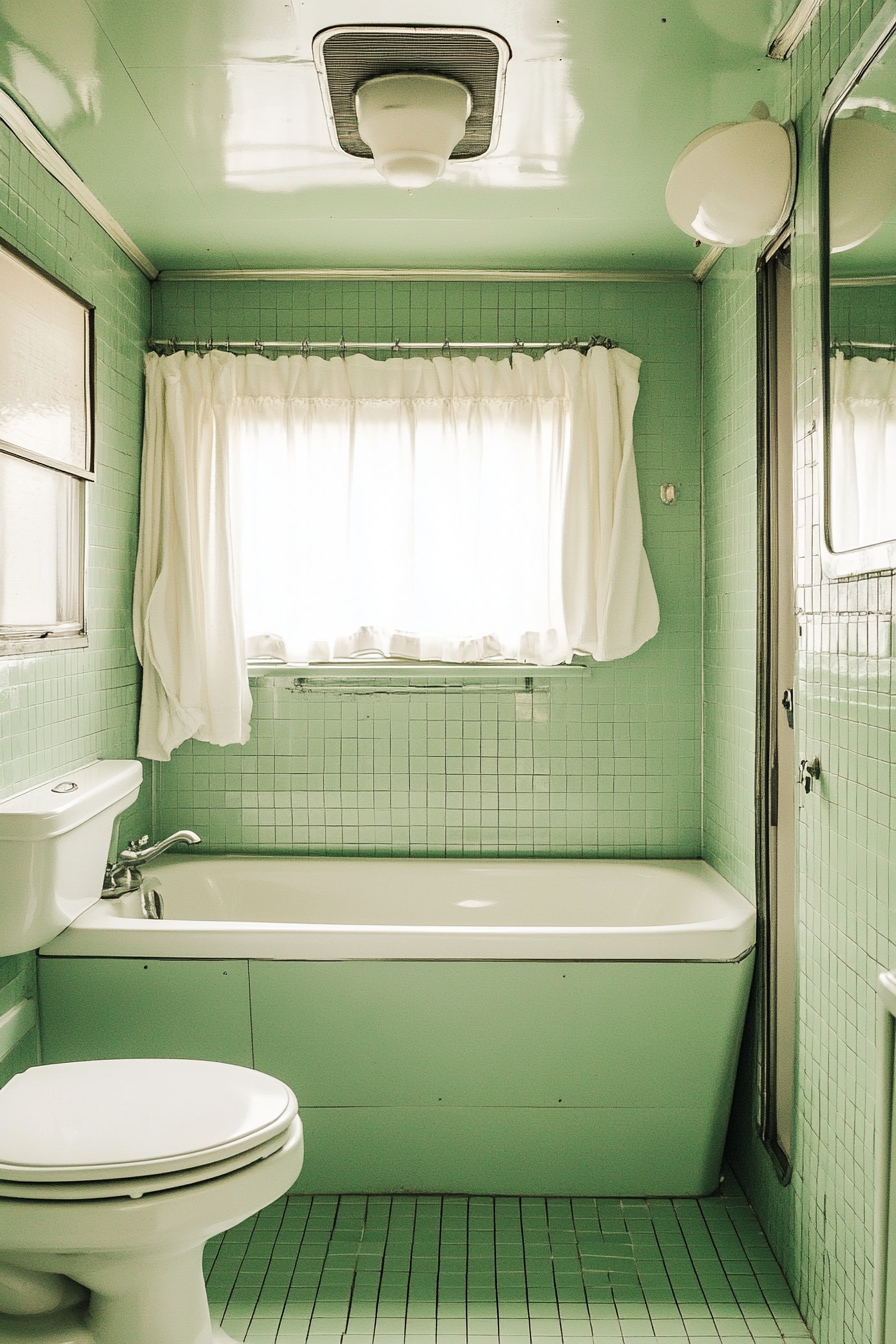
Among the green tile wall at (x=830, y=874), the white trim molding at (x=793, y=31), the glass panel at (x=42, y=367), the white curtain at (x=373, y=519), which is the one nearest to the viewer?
the green tile wall at (x=830, y=874)

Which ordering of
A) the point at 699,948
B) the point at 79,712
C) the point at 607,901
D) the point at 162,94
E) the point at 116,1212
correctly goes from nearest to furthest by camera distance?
1. the point at 116,1212
2. the point at 162,94
3. the point at 699,948
4. the point at 79,712
5. the point at 607,901

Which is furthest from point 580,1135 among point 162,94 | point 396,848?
point 162,94

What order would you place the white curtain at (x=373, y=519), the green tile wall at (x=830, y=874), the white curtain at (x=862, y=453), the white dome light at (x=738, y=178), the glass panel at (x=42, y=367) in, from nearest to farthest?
the white curtain at (x=862, y=453) < the green tile wall at (x=830, y=874) < the white dome light at (x=738, y=178) < the glass panel at (x=42, y=367) < the white curtain at (x=373, y=519)

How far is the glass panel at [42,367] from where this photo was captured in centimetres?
202

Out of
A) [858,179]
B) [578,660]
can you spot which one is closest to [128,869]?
[578,660]

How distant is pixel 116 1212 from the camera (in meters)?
1.43

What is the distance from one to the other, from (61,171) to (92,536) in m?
0.86

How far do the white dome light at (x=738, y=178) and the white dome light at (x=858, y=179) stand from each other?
17 cm

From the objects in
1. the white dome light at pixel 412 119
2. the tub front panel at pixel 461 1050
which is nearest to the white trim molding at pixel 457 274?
the white dome light at pixel 412 119

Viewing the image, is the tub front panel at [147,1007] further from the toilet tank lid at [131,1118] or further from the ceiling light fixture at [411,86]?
the ceiling light fixture at [411,86]

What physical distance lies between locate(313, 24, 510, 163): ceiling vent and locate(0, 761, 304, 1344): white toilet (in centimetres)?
189

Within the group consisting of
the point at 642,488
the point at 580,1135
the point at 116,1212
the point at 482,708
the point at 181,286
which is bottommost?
the point at 580,1135

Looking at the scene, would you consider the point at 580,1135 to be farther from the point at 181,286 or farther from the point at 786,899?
the point at 181,286

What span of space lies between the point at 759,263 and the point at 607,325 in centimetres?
70
